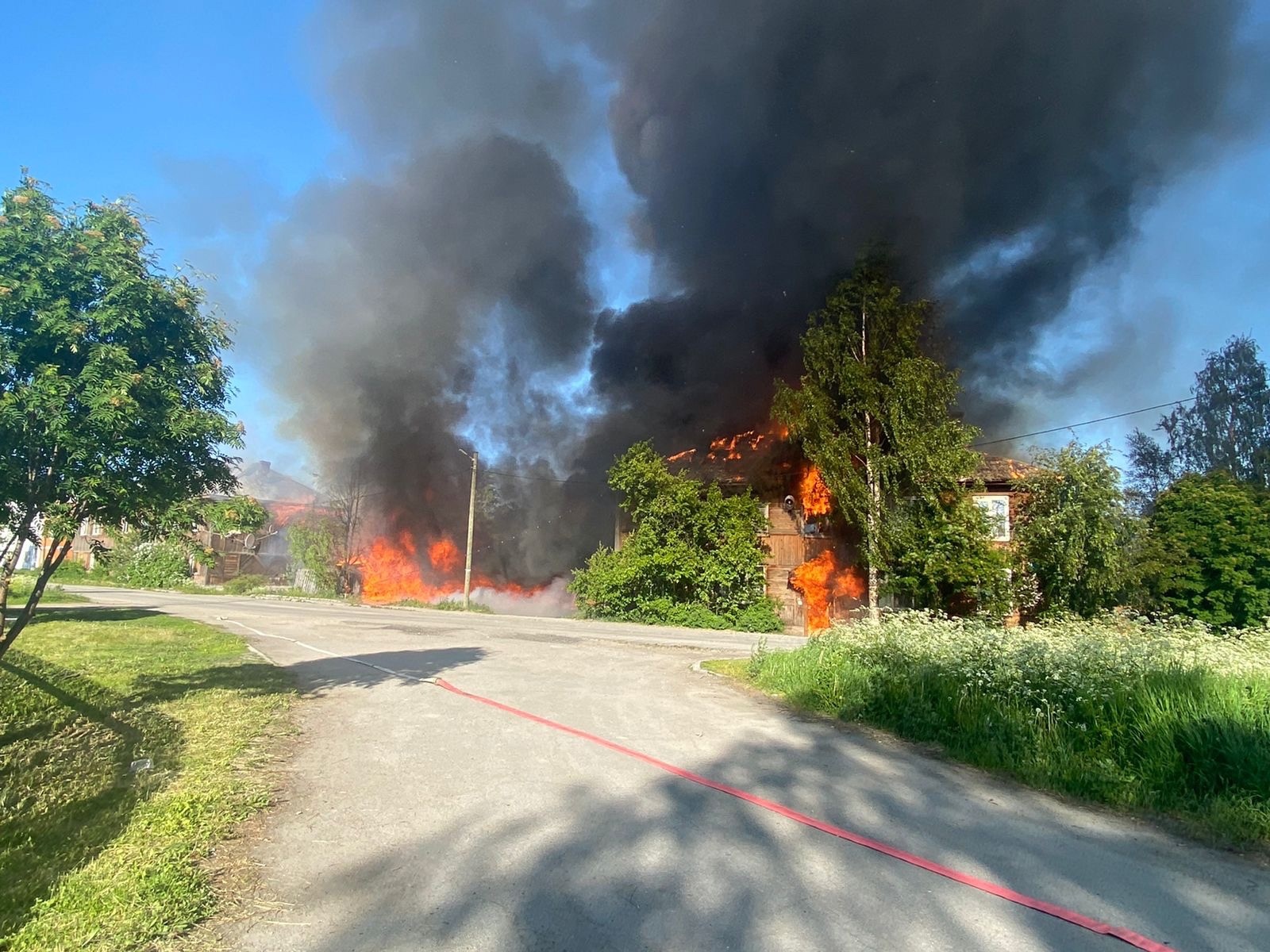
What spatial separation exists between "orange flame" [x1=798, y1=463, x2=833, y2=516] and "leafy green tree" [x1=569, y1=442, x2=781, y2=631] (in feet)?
6.45

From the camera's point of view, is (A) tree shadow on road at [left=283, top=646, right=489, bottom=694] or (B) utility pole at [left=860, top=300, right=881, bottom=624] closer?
(A) tree shadow on road at [left=283, top=646, right=489, bottom=694]

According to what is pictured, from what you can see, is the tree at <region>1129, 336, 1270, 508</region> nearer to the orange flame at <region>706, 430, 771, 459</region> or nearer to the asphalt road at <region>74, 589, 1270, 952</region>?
the orange flame at <region>706, 430, 771, 459</region>

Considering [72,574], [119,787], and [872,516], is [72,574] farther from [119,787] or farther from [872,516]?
[119,787]

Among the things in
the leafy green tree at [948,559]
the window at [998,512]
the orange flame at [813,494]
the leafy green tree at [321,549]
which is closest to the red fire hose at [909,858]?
the leafy green tree at [948,559]

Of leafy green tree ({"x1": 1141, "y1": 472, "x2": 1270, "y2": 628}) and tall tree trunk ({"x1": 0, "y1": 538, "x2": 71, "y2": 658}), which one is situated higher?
leafy green tree ({"x1": 1141, "y1": 472, "x2": 1270, "y2": 628})

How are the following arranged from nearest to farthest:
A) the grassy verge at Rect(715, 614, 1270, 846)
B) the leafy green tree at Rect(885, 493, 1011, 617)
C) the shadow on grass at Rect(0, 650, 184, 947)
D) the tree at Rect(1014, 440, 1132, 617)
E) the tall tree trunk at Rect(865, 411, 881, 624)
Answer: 1. the shadow on grass at Rect(0, 650, 184, 947)
2. the grassy verge at Rect(715, 614, 1270, 846)
3. the tree at Rect(1014, 440, 1132, 617)
4. the leafy green tree at Rect(885, 493, 1011, 617)
5. the tall tree trunk at Rect(865, 411, 881, 624)

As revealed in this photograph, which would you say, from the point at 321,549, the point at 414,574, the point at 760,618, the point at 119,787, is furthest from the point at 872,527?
the point at 321,549

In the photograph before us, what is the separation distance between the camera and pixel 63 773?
16.6 feet

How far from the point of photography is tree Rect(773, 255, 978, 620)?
2181 cm

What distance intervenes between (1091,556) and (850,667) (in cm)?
1480

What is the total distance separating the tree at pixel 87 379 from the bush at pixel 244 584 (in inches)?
1299

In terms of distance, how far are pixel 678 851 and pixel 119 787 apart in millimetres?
3793

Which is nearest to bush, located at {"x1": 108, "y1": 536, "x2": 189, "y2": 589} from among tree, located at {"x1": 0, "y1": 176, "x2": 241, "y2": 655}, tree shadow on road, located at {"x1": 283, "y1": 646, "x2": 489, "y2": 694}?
tree shadow on road, located at {"x1": 283, "y1": 646, "x2": 489, "y2": 694}

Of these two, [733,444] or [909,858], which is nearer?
[909,858]
